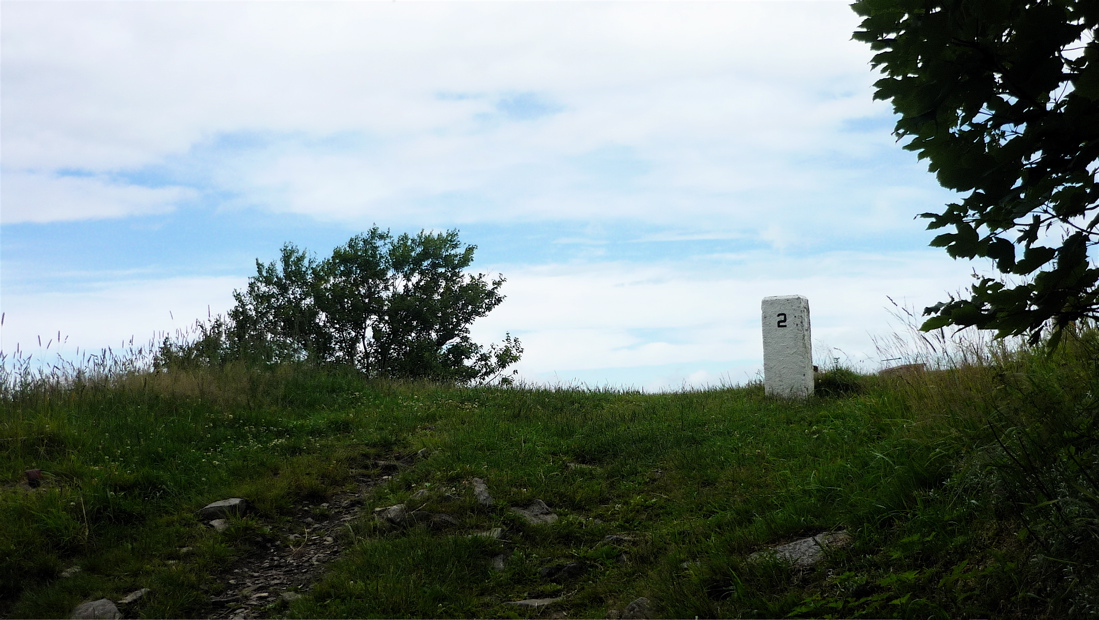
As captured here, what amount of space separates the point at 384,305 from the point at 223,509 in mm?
18957

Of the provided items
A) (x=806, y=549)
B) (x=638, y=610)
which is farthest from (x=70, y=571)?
(x=806, y=549)

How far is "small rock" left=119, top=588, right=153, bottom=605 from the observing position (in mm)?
6320

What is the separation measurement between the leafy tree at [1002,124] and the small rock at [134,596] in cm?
631

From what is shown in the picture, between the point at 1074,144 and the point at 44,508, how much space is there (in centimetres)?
869

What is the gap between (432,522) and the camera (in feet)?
24.3

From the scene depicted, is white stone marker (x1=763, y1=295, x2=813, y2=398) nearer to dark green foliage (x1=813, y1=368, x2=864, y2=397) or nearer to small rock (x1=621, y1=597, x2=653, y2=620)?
dark green foliage (x1=813, y1=368, x2=864, y2=397)

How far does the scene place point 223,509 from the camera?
25.5ft

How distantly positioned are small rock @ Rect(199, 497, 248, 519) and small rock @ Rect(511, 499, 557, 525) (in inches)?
110

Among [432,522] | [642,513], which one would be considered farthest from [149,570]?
[642,513]

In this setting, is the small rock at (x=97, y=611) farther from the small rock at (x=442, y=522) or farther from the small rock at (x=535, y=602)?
the small rock at (x=535, y=602)

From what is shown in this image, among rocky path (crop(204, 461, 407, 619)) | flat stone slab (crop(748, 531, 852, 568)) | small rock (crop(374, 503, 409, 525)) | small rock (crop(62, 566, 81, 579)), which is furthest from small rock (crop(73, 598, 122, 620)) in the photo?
flat stone slab (crop(748, 531, 852, 568))

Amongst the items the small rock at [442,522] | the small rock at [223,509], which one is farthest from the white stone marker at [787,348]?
the small rock at [223,509]

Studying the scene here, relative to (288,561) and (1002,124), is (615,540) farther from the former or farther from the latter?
(1002,124)

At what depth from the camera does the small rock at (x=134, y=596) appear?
6.32m
